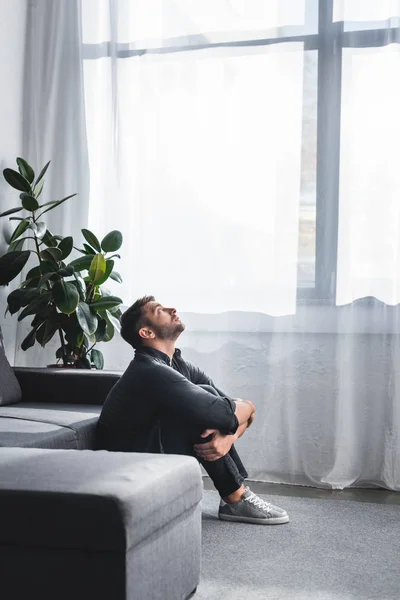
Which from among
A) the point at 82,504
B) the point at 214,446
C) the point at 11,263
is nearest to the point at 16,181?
the point at 11,263

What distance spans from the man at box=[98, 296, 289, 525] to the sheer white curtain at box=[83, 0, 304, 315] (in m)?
1.09

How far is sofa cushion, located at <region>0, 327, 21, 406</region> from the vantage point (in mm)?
3473

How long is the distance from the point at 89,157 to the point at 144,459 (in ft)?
8.64

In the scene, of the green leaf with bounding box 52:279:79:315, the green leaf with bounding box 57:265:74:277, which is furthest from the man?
the green leaf with bounding box 57:265:74:277

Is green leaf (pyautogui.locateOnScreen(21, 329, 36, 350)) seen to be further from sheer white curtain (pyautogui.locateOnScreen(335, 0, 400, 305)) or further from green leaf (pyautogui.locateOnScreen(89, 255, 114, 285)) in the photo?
sheer white curtain (pyautogui.locateOnScreen(335, 0, 400, 305))

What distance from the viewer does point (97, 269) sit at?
389cm

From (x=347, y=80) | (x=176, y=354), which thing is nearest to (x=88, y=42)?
(x=347, y=80)

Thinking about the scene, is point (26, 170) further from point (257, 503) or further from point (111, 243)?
point (257, 503)

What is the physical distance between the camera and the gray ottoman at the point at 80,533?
1.78m

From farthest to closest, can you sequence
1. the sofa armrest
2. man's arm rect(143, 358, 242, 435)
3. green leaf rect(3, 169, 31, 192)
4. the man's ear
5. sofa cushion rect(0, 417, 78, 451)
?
green leaf rect(3, 169, 31, 192) < the sofa armrest < the man's ear < man's arm rect(143, 358, 242, 435) < sofa cushion rect(0, 417, 78, 451)

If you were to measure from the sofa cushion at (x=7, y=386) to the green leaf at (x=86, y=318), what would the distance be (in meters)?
0.38

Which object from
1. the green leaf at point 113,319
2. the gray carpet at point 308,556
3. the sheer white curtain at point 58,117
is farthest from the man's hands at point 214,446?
the sheer white curtain at point 58,117

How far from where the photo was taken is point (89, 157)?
444 centimetres

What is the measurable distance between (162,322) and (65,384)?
77 centimetres
